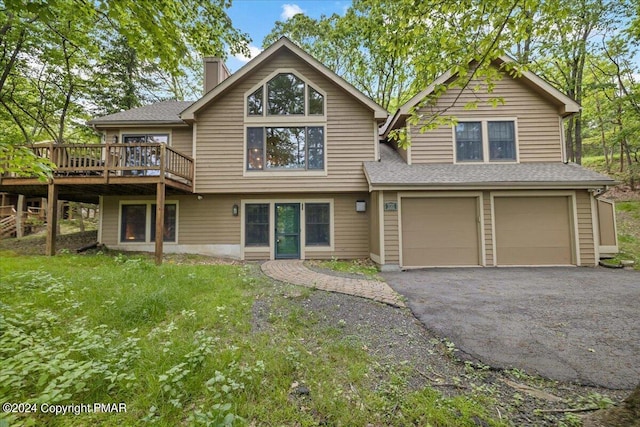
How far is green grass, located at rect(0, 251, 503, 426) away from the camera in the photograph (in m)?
1.96

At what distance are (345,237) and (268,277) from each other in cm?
380

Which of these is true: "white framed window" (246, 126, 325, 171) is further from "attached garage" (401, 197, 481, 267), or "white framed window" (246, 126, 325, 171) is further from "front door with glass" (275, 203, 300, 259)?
"attached garage" (401, 197, 481, 267)

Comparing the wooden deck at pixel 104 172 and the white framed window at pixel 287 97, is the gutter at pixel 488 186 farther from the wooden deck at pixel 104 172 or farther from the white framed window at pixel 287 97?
the wooden deck at pixel 104 172

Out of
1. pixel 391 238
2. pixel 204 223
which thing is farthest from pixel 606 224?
pixel 204 223

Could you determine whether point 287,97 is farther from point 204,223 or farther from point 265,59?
point 204,223

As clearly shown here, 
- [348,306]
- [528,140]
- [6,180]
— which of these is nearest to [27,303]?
[348,306]

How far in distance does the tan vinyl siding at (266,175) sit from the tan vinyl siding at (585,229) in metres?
6.01

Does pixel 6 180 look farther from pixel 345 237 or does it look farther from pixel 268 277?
pixel 345 237

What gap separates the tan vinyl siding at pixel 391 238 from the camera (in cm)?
746

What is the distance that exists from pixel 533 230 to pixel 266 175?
820 centimetres

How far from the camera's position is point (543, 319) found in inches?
148

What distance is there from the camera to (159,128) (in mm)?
9227

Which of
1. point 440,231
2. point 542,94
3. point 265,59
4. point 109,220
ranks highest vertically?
point 265,59

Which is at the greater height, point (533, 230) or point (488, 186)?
Result: point (488, 186)
